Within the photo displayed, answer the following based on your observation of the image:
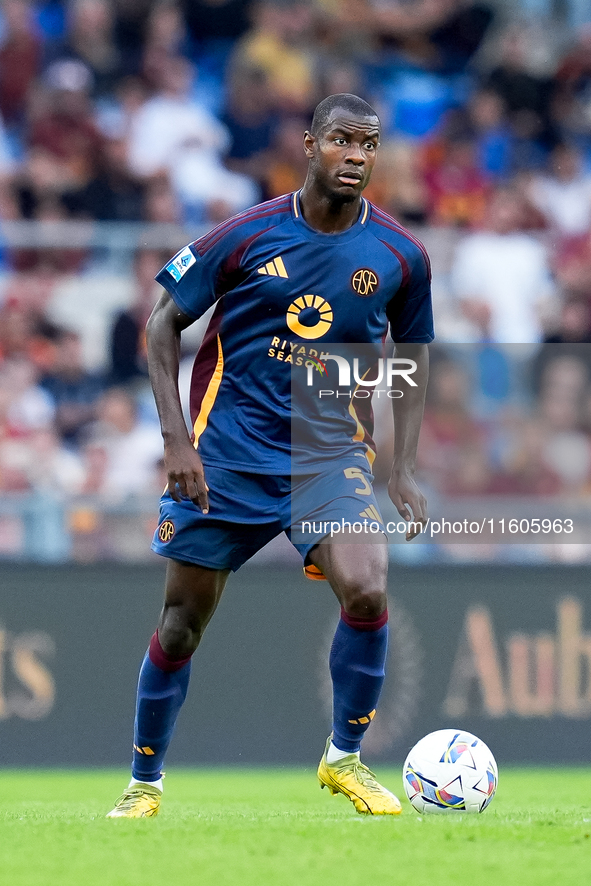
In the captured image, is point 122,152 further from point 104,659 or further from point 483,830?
point 483,830

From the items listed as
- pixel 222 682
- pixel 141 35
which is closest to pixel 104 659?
pixel 222 682

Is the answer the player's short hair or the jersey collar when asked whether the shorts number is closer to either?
the jersey collar

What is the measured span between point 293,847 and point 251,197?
8037mm

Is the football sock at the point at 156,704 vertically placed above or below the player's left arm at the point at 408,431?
below

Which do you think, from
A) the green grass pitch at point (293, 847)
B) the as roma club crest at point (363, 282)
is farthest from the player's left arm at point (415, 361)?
the green grass pitch at point (293, 847)

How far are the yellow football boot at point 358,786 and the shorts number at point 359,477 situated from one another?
971 mm

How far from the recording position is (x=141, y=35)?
490 inches

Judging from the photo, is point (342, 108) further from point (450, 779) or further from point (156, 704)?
point (450, 779)

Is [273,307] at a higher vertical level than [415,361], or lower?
higher

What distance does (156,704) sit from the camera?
16.7 ft

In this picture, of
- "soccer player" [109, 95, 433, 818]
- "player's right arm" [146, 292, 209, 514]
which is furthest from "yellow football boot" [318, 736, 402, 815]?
"player's right arm" [146, 292, 209, 514]

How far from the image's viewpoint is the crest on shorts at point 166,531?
16.4 feet

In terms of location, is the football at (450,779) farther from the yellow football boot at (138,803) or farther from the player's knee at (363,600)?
the yellow football boot at (138,803)

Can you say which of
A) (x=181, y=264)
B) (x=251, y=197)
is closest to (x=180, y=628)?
(x=181, y=264)
